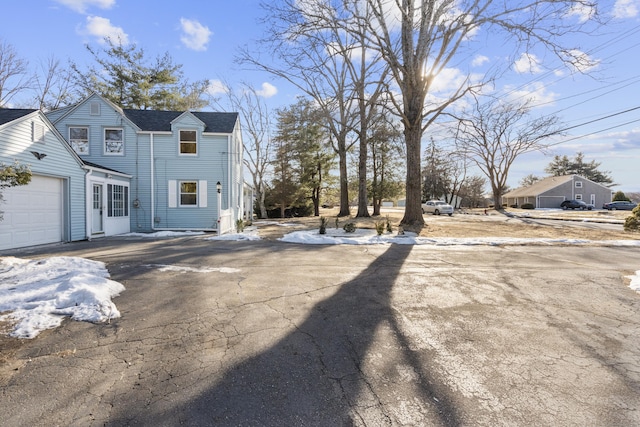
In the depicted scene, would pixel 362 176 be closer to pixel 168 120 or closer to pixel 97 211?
pixel 168 120

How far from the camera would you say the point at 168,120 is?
15695mm

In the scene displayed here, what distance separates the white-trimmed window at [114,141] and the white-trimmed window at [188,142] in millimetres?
2692

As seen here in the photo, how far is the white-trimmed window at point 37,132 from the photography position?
9344 mm

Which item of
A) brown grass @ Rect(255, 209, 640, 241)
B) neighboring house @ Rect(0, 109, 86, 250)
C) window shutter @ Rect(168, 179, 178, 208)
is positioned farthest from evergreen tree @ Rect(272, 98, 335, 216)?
neighboring house @ Rect(0, 109, 86, 250)

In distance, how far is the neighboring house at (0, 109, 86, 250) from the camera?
8.70 meters

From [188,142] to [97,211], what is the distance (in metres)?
5.06

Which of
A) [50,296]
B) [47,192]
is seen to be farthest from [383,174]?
[50,296]

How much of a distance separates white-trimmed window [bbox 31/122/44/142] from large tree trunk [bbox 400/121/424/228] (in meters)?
13.9

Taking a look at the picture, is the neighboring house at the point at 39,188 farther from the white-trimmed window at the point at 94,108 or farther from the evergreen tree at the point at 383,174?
the evergreen tree at the point at 383,174

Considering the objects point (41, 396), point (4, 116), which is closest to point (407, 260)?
point (41, 396)

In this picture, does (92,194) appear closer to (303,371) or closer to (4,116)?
(4,116)

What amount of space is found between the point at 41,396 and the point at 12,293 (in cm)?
298

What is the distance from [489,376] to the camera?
2715 mm

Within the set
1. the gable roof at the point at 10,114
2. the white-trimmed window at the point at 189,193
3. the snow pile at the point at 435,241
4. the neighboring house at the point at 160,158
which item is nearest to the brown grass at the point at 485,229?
the snow pile at the point at 435,241
